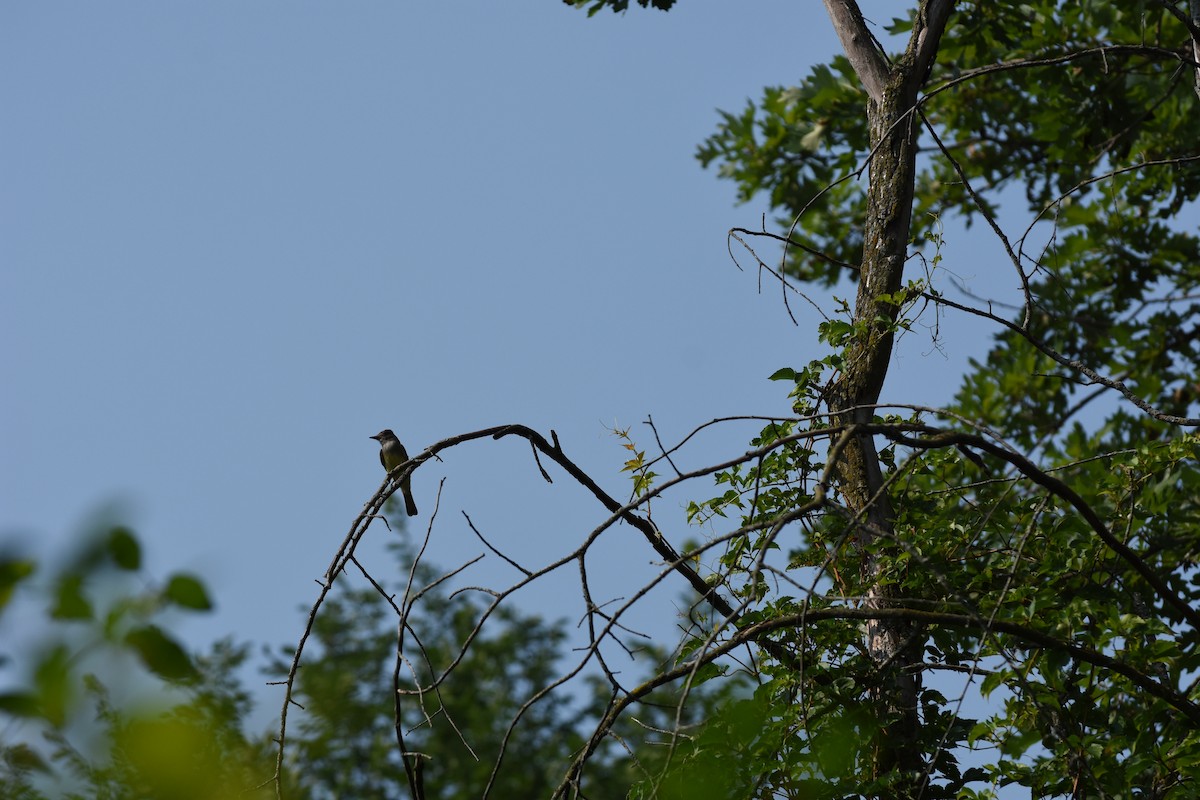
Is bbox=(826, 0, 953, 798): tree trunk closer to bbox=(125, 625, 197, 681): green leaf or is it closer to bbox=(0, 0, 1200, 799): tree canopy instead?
bbox=(0, 0, 1200, 799): tree canopy

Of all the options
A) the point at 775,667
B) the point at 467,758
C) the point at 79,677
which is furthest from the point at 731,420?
the point at 467,758

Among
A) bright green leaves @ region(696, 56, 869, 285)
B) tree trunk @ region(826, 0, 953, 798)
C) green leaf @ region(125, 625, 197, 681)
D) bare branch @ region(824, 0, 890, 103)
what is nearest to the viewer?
green leaf @ region(125, 625, 197, 681)

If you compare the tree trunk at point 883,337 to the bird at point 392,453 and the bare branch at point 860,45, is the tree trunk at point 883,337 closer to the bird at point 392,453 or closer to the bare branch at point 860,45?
the bare branch at point 860,45

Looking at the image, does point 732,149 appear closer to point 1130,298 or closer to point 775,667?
point 1130,298

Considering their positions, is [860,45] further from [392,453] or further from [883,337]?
[392,453]

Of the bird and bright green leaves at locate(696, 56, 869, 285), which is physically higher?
bright green leaves at locate(696, 56, 869, 285)

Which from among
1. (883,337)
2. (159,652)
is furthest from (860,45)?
(159,652)

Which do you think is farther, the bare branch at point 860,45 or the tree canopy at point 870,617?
the bare branch at point 860,45

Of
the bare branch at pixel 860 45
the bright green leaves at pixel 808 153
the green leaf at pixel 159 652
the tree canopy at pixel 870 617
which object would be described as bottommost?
the green leaf at pixel 159 652

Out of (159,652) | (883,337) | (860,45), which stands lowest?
(159,652)

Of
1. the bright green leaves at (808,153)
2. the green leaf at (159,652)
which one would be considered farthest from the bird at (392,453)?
the green leaf at (159,652)

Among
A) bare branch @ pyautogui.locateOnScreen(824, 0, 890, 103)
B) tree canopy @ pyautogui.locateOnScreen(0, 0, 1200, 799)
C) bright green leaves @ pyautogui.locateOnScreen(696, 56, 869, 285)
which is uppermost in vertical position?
bright green leaves @ pyautogui.locateOnScreen(696, 56, 869, 285)

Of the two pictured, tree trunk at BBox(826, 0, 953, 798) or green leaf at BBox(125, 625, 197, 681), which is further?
tree trunk at BBox(826, 0, 953, 798)

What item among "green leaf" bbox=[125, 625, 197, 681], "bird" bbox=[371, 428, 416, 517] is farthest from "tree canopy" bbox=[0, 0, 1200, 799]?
"bird" bbox=[371, 428, 416, 517]
